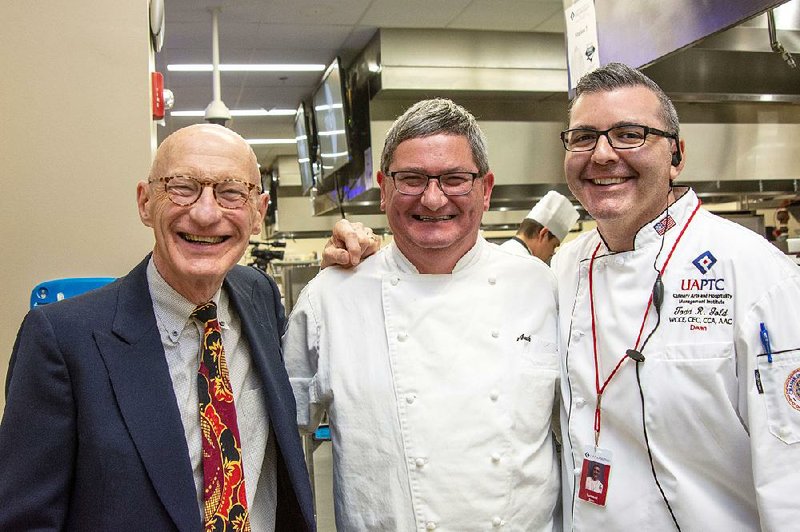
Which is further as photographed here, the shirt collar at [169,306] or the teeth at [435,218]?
the teeth at [435,218]

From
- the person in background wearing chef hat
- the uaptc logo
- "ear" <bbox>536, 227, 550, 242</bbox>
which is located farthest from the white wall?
"ear" <bbox>536, 227, 550, 242</bbox>

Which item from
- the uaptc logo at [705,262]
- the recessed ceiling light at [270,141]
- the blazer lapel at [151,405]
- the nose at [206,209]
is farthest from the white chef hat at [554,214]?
the recessed ceiling light at [270,141]

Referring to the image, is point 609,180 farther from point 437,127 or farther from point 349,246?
point 349,246

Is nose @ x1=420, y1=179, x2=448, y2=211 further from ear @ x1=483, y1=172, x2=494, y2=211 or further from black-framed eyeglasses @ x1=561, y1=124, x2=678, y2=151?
black-framed eyeglasses @ x1=561, y1=124, x2=678, y2=151

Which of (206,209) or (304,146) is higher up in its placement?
(304,146)

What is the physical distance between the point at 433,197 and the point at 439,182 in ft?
0.16

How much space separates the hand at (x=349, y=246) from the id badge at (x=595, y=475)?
738 millimetres

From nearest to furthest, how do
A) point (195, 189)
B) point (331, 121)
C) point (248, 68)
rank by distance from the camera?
point (195, 189)
point (331, 121)
point (248, 68)

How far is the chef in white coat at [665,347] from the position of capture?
4.21ft

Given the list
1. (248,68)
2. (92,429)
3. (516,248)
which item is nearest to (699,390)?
(92,429)

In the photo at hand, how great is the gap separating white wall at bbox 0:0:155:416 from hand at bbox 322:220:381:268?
23.5 inches

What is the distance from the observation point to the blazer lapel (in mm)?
1231

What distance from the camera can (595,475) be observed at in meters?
1.49

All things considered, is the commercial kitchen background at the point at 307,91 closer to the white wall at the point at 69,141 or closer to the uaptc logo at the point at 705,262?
the white wall at the point at 69,141
